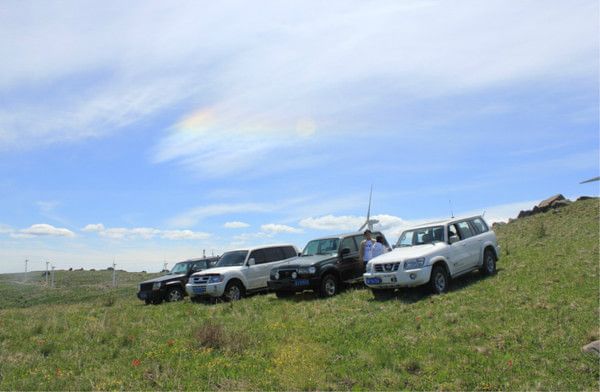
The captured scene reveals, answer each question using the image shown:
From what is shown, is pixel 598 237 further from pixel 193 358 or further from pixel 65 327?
pixel 65 327

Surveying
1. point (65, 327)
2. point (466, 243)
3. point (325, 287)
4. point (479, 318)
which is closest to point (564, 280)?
point (466, 243)

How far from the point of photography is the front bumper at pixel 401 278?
38.3ft

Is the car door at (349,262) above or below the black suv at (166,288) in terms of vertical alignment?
above

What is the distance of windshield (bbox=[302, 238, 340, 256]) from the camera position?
15133 millimetres

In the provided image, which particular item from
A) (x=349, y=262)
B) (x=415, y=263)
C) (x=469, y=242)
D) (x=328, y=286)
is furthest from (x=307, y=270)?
(x=469, y=242)

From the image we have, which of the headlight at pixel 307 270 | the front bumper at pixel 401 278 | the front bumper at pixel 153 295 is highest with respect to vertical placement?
the headlight at pixel 307 270

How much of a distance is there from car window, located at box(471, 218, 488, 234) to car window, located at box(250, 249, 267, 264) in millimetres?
7484

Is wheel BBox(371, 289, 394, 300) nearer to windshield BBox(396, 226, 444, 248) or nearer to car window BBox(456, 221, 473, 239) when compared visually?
windshield BBox(396, 226, 444, 248)

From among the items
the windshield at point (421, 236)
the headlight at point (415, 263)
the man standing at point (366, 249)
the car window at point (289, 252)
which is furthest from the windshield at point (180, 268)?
the headlight at point (415, 263)

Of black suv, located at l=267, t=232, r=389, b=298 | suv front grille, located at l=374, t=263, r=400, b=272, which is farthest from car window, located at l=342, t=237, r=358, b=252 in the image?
suv front grille, located at l=374, t=263, r=400, b=272

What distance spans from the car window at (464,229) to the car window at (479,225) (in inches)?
16.7

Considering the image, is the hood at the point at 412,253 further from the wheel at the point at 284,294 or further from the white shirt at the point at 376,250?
the wheel at the point at 284,294

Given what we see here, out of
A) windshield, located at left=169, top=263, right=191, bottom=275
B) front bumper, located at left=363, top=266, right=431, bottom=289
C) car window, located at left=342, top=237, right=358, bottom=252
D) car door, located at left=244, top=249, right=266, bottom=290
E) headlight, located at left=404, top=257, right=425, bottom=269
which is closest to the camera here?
front bumper, located at left=363, top=266, right=431, bottom=289

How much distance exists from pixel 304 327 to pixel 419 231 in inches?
215
